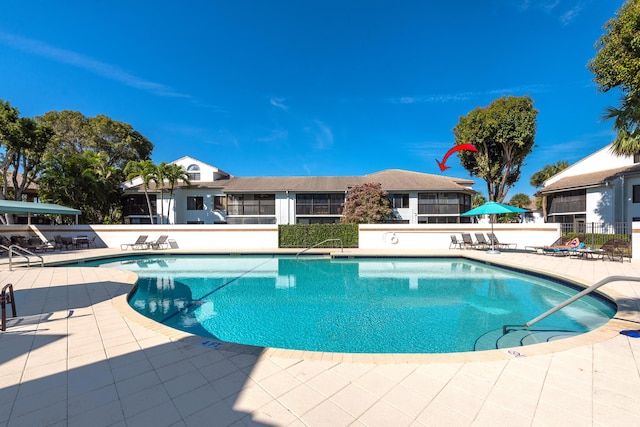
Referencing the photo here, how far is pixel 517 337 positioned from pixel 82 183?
3042cm

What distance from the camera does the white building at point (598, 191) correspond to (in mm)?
19791

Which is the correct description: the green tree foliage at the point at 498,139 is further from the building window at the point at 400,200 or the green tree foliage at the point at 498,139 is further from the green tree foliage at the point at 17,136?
the green tree foliage at the point at 17,136

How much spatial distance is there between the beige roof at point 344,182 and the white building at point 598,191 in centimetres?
784

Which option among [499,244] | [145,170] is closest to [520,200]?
[499,244]

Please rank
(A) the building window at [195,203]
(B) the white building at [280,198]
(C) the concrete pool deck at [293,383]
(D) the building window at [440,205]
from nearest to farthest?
(C) the concrete pool deck at [293,383] → (D) the building window at [440,205] → (B) the white building at [280,198] → (A) the building window at [195,203]

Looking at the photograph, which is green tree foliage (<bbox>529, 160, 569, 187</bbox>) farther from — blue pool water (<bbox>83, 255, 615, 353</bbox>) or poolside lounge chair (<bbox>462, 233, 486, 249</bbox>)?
blue pool water (<bbox>83, 255, 615, 353</bbox>)

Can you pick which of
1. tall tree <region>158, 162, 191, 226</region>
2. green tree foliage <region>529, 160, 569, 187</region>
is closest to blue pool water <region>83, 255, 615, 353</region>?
tall tree <region>158, 162, 191, 226</region>

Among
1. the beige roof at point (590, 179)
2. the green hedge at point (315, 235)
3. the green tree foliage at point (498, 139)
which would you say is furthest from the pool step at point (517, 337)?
the beige roof at point (590, 179)

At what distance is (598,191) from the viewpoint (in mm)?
21328

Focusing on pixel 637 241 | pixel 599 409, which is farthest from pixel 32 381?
pixel 637 241

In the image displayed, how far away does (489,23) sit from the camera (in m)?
16.1

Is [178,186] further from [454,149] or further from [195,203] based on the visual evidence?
[454,149]

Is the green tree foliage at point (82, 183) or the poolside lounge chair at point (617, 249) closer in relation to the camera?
the poolside lounge chair at point (617, 249)

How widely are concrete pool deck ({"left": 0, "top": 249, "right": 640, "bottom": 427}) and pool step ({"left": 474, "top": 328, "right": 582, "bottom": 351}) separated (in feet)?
3.38
